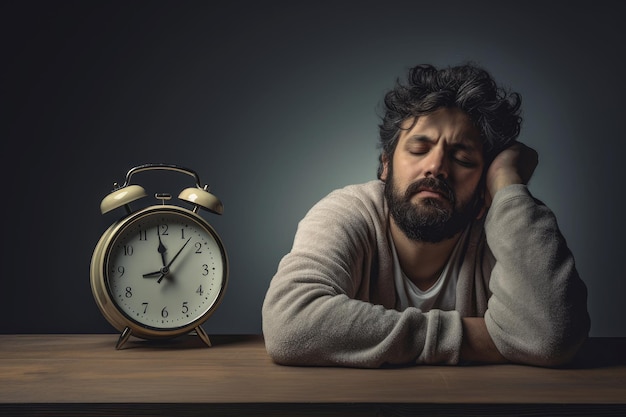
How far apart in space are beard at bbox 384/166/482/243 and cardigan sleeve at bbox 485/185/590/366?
160 millimetres

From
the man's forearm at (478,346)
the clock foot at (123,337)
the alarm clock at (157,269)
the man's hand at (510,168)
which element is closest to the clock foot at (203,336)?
the alarm clock at (157,269)

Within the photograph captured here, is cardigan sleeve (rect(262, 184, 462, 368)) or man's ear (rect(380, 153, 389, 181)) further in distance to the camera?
man's ear (rect(380, 153, 389, 181))

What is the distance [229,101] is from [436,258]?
817 mm

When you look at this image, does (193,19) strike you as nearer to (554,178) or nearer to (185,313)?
(185,313)

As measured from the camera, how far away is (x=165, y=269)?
5.26 ft

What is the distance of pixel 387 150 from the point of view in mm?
1844

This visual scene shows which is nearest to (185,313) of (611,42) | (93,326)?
(93,326)

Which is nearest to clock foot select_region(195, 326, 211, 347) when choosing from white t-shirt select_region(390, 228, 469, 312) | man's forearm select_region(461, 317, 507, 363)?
white t-shirt select_region(390, 228, 469, 312)

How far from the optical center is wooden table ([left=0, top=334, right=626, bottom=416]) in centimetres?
111

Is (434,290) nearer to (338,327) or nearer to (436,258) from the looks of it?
(436,258)

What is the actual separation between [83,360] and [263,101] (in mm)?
1016

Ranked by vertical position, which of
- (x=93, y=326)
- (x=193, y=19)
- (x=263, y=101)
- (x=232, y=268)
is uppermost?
(x=193, y=19)

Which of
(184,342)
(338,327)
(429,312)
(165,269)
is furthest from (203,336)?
(429,312)

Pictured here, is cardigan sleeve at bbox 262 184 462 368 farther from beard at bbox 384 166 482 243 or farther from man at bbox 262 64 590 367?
beard at bbox 384 166 482 243
